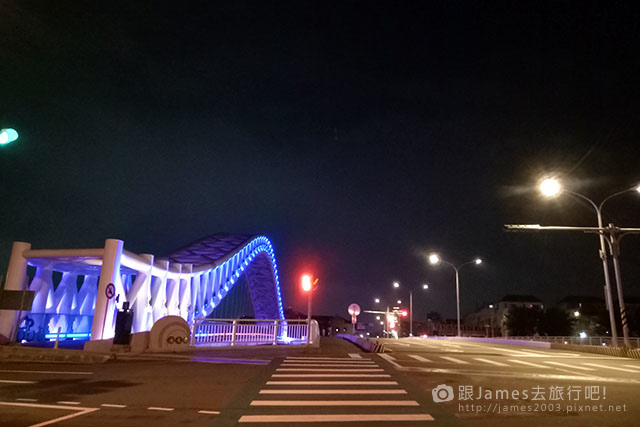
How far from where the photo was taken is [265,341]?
966 inches

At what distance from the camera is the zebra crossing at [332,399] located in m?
6.61

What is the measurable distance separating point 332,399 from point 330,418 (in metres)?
1.37

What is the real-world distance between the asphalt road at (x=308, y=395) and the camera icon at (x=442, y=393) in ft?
0.29

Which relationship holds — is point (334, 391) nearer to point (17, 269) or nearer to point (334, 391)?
point (334, 391)

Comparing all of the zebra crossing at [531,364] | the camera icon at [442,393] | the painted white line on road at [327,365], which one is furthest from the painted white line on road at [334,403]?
the zebra crossing at [531,364]

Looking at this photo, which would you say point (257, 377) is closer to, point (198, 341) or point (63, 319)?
point (198, 341)

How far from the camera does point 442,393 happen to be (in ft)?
28.1

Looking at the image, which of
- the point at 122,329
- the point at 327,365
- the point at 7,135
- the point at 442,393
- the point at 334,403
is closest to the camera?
the point at 7,135

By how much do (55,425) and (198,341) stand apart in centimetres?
1690

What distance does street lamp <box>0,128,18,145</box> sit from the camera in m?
5.70

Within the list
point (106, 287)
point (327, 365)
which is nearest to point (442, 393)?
point (327, 365)

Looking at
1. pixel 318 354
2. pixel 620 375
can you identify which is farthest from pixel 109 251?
pixel 620 375

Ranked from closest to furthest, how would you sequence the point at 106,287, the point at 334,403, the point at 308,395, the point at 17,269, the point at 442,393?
1. the point at 334,403
2. the point at 308,395
3. the point at 442,393
4. the point at 106,287
5. the point at 17,269

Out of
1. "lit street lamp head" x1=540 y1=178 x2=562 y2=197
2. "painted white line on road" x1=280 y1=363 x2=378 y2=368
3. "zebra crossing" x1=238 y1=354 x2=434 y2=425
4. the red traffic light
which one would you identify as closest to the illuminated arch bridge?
the red traffic light
